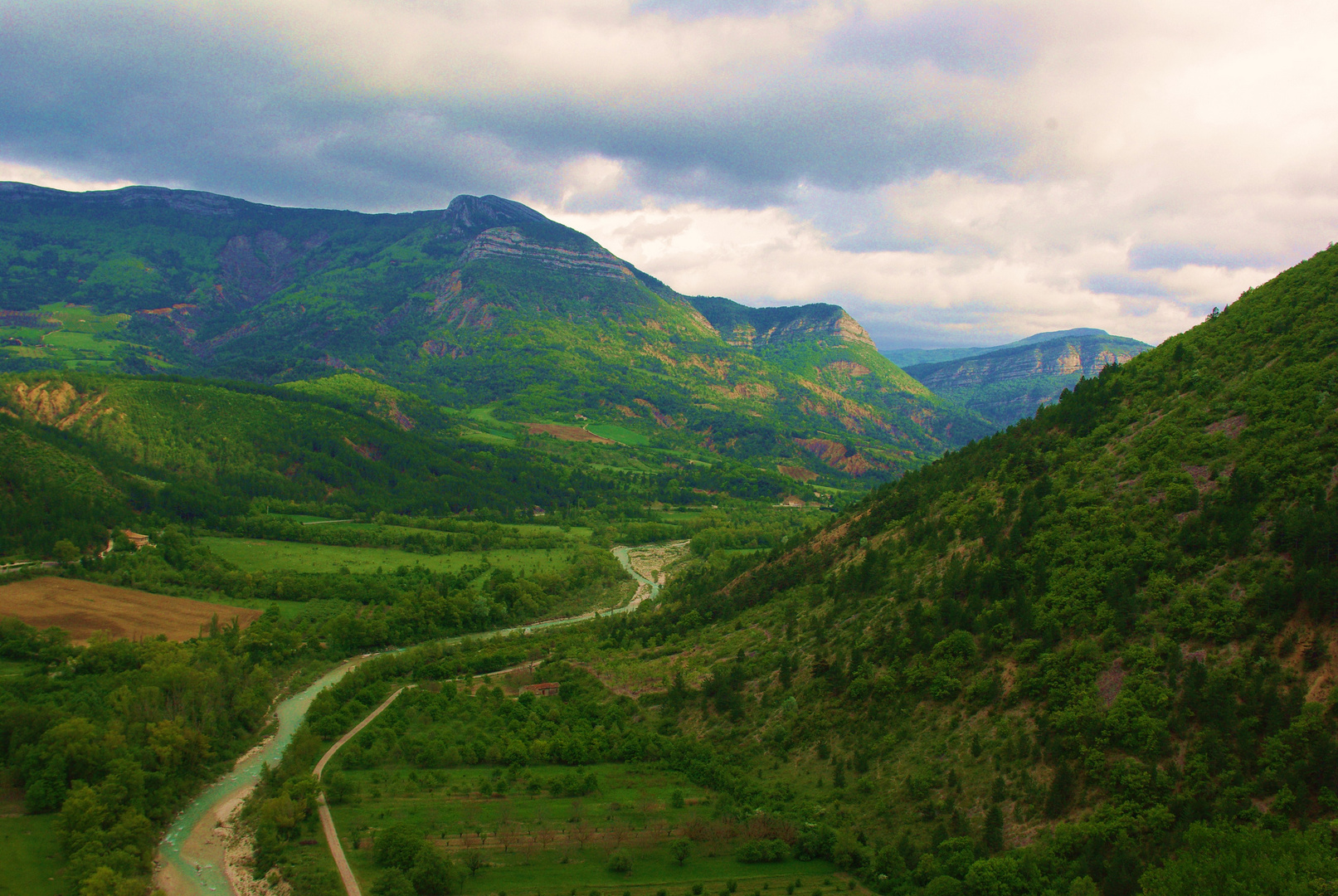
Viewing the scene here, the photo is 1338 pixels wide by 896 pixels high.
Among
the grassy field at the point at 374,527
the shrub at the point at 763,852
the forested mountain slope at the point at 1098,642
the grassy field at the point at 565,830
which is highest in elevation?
the forested mountain slope at the point at 1098,642

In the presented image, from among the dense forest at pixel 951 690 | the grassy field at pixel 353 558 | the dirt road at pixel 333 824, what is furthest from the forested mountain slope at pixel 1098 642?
the grassy field at pixel 353 558

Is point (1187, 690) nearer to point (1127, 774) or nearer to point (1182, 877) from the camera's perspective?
point (1127, 774)

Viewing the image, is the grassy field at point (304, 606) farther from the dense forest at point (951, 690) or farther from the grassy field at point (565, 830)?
the grassy field at point (565, 830)

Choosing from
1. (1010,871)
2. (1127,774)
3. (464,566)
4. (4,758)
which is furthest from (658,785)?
(464,566)

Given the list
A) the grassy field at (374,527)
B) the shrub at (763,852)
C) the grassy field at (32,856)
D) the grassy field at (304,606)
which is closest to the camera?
the grassy field at (32,856)

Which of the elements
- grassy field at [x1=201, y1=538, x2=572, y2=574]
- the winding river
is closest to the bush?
the winding river

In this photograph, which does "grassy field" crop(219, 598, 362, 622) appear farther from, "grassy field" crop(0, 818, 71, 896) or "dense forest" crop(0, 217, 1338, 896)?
"grassy field" crop(0, 818, 71, 896)
